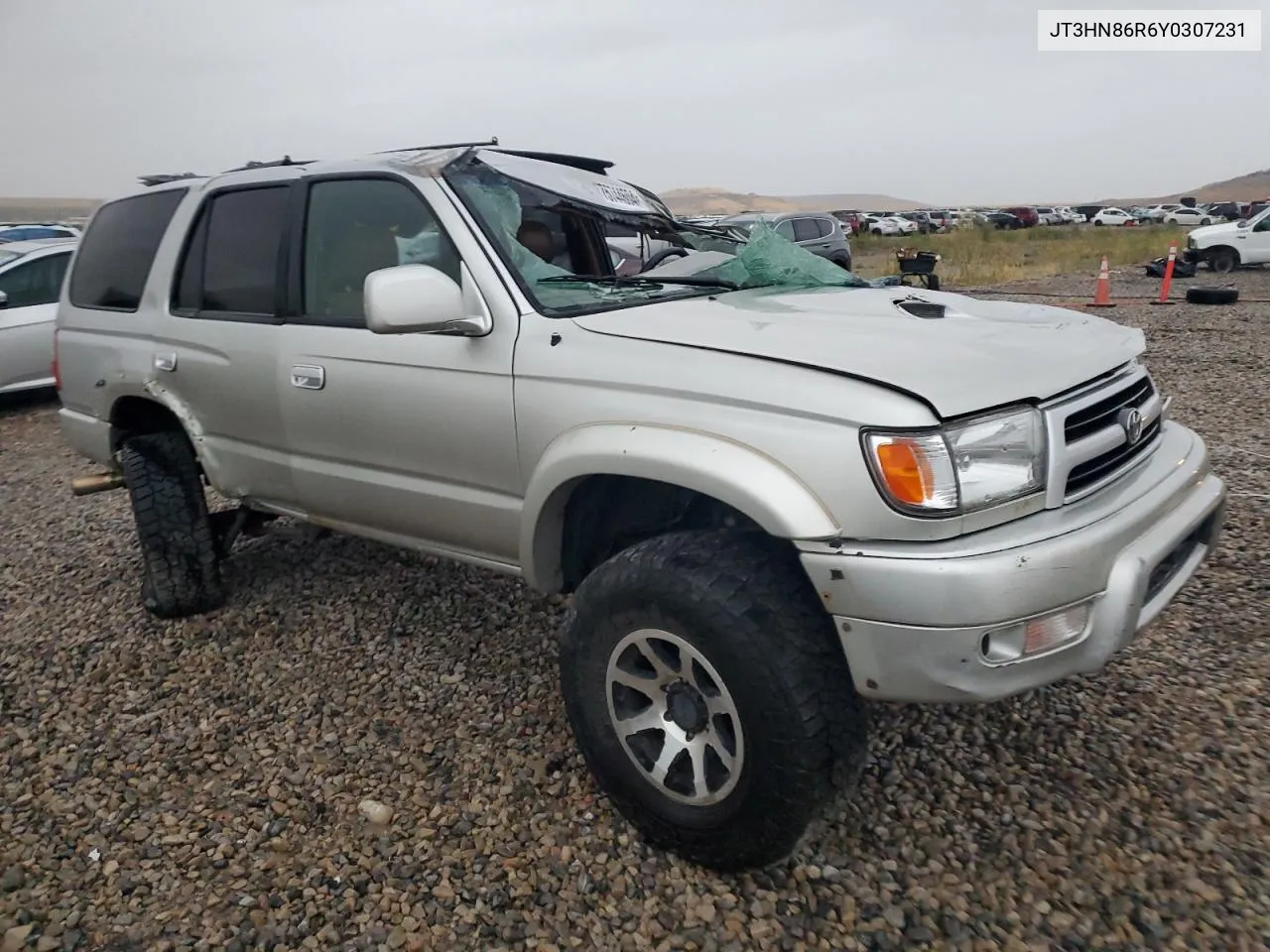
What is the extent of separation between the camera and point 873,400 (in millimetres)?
1916

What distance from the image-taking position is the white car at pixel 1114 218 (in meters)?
55.2

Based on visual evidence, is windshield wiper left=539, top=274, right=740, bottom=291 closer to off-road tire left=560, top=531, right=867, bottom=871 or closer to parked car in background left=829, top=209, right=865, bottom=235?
off-road tire left=560, top=531, right=867, bottom=871

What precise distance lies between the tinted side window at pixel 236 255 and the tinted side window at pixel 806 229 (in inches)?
541

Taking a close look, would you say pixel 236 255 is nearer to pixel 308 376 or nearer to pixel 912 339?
pixel 308 376

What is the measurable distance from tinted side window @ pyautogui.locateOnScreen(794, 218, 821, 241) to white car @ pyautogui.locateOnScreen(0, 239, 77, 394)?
11.6m

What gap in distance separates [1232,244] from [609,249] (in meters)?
19.5

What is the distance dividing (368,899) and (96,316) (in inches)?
118

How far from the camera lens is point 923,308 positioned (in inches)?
105

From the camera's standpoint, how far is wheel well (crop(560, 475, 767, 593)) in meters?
2.49

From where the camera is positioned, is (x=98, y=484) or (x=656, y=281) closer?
(x=656, y=281)

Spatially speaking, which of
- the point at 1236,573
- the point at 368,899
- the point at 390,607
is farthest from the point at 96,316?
the point at 1236,573

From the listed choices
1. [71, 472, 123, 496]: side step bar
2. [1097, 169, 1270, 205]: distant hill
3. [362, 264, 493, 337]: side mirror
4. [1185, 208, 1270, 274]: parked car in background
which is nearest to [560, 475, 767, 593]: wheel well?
[362, 264, 493, 337]: side mirror

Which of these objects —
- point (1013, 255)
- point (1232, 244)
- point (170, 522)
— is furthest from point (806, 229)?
point (170, 522)

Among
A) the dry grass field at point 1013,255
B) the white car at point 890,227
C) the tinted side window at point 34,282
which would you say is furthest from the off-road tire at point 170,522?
the white car at point 890,227
